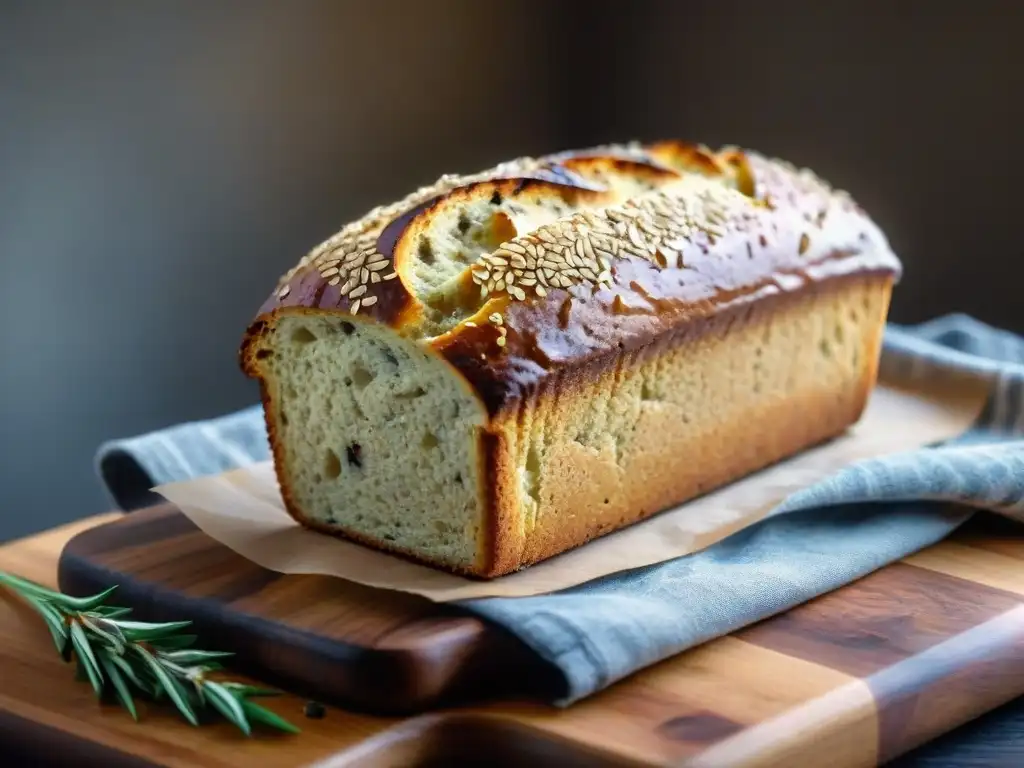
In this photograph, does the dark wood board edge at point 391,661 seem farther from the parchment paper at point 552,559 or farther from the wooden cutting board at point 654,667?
the parchment paper at point 552,559

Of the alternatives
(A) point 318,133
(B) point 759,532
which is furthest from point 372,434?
(A) point 318,133

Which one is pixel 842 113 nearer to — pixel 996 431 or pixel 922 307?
pixel 922 307

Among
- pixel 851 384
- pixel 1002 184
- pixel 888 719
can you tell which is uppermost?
pixel 1002 184

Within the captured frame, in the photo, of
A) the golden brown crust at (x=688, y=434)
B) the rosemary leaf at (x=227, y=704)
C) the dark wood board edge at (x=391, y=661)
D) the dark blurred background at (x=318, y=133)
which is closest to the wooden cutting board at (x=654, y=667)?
the dark wood board edge at (x=391, y=661)

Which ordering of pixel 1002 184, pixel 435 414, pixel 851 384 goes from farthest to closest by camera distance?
pixel 1002 184
pixel 851 384
pixel 435 414

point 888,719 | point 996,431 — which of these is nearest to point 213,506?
point 888,719

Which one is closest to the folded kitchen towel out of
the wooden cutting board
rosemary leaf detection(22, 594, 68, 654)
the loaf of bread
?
the wooden cutting board

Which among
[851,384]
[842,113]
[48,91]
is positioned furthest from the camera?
[842,113]
